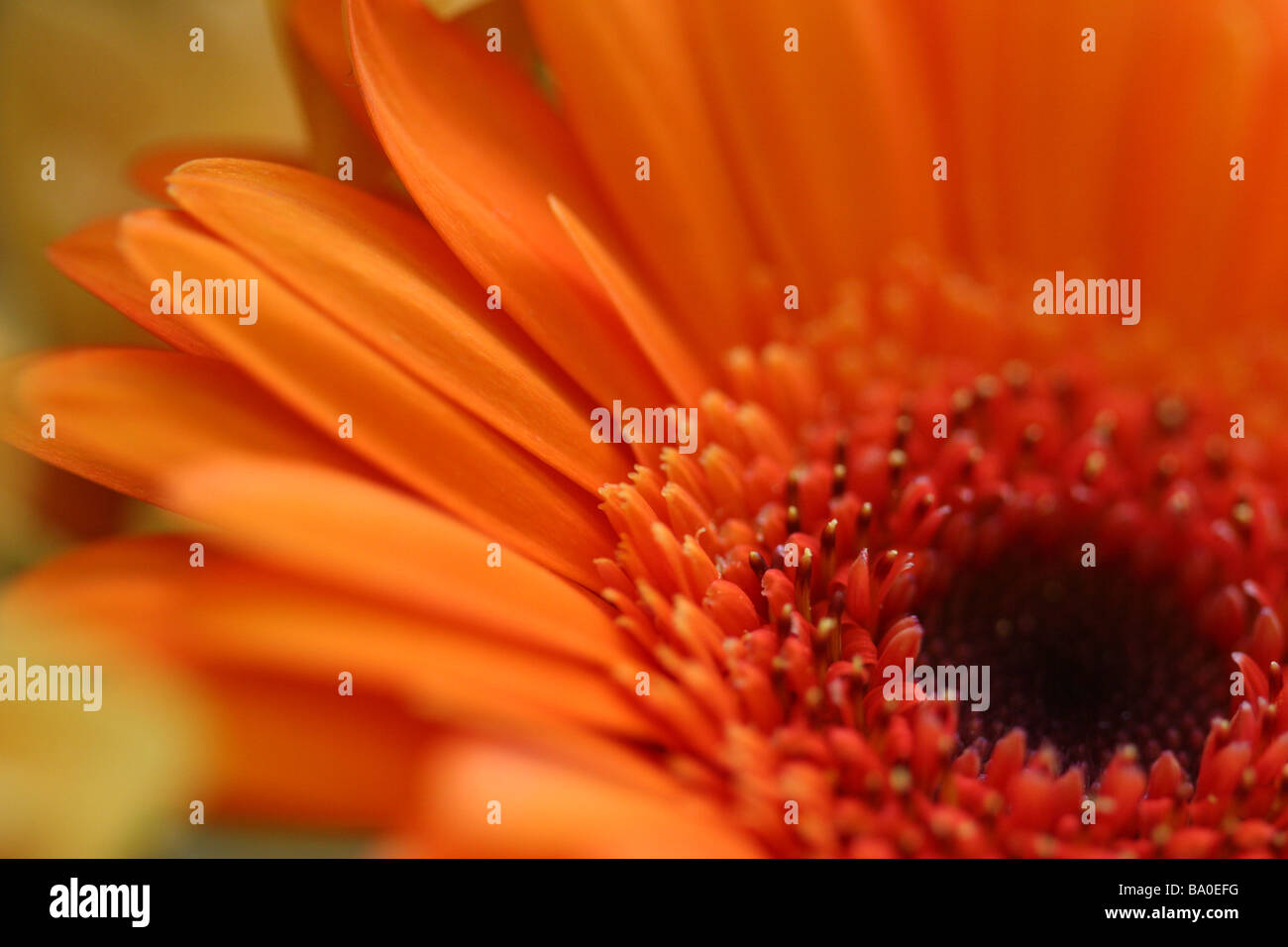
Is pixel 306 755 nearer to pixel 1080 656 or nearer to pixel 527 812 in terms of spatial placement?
pixel 527 812

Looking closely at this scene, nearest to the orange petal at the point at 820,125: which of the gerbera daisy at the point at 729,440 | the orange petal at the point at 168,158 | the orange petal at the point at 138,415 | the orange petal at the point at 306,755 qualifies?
the gerbera daisy at the point at 729,440

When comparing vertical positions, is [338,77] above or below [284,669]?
above

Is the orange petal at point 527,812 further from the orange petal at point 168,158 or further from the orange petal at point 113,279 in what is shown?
the orange petal at point 168,158

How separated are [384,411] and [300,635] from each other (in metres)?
0.20

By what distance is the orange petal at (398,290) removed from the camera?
2.16 ft

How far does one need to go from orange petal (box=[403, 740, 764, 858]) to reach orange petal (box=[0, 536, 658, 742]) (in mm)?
18

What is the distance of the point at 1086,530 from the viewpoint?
1.00 metres

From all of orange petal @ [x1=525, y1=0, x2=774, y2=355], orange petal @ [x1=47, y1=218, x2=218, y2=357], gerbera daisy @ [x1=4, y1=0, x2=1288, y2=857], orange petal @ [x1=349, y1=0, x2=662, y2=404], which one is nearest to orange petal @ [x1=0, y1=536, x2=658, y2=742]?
gerbera daisy @ [x1=4, y1=0, x2=1288, y2=857]

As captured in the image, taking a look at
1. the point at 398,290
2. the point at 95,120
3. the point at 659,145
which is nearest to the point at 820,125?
the point at 659,145

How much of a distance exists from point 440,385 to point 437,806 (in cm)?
30

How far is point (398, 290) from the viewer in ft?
2.31

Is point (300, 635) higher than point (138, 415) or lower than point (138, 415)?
lower
